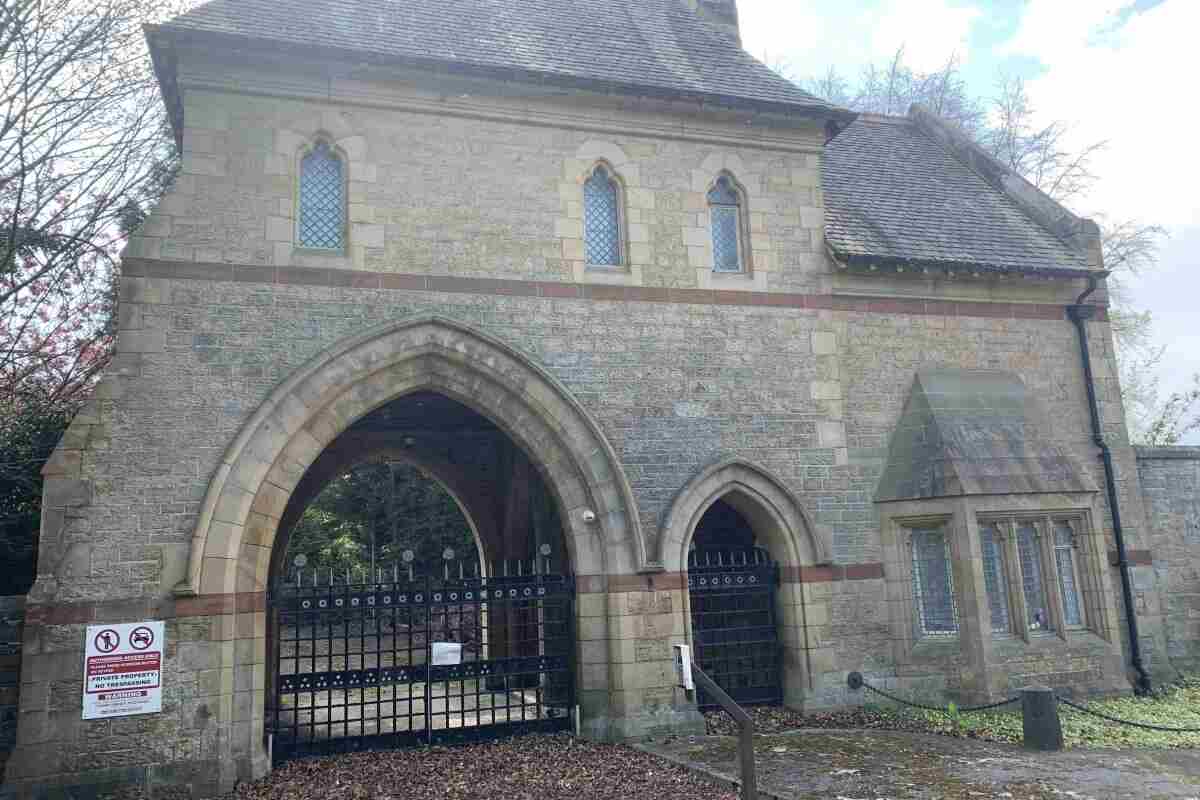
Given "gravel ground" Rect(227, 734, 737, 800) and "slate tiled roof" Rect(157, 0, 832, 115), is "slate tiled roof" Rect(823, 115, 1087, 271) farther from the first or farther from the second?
"gravel ground" Rect(227, 734, 737, 800)

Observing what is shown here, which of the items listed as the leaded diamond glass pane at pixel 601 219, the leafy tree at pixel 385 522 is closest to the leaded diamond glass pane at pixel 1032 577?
the leaded diamond glass pane at pixel 601 219

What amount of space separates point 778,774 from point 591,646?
2718mm

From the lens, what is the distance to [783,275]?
1144 centimetres

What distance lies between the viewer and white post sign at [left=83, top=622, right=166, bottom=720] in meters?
7.99

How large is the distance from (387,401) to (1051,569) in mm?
8591

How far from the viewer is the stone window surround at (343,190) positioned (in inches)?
379

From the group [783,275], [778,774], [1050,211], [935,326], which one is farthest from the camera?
[1050,211]

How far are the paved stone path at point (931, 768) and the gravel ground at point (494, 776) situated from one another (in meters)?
0.48

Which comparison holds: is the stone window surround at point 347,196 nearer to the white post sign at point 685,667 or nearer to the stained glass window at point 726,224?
the stained glass window at point 726,224

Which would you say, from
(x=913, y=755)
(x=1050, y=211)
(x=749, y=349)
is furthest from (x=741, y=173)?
(x=913, y=755)

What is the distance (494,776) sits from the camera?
8.42 meters

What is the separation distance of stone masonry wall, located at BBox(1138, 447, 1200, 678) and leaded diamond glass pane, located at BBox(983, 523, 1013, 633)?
109 inches

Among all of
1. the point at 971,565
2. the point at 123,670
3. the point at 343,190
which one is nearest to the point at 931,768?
the point at 971,565

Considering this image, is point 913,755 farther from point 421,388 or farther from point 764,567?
point 421,388
